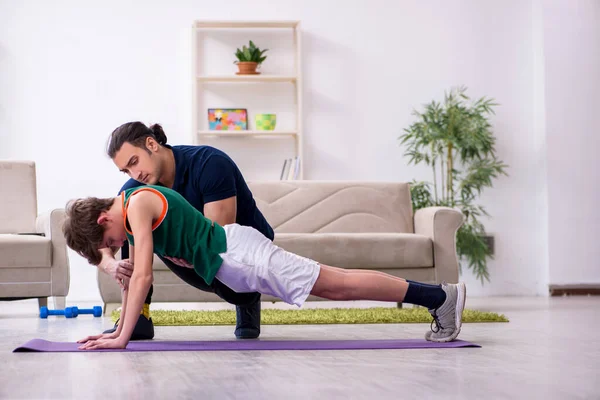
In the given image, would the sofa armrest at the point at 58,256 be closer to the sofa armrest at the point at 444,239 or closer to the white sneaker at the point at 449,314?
the sofa armrest at the point at 444,239

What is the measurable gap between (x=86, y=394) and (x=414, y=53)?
16.9 ft

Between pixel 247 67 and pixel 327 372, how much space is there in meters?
4.37

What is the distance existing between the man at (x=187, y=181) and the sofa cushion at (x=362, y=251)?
1353 mm

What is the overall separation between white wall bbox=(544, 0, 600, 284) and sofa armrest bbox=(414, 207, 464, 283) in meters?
2.01

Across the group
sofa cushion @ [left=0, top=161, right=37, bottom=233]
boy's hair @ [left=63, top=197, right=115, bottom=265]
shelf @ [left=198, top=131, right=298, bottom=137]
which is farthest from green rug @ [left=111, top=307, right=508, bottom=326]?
shelf @ [left=198, top=131, right=298, bottom=137]

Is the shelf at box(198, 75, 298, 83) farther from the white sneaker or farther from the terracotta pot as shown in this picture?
the white sneaker

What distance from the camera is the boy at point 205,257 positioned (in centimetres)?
213

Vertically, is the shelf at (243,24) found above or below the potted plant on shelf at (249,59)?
above

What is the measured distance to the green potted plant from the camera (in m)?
5.71

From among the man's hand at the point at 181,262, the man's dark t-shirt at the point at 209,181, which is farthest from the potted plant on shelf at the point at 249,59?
the man's hand at the point at 181,262

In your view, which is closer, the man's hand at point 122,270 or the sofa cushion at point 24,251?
the man's hand at point 122,270

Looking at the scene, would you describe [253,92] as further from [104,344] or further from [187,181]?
[104,344]

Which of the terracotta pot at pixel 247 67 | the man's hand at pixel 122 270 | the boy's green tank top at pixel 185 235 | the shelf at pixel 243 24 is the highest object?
the shelf at pixel 243 24

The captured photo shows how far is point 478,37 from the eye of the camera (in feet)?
20.4
